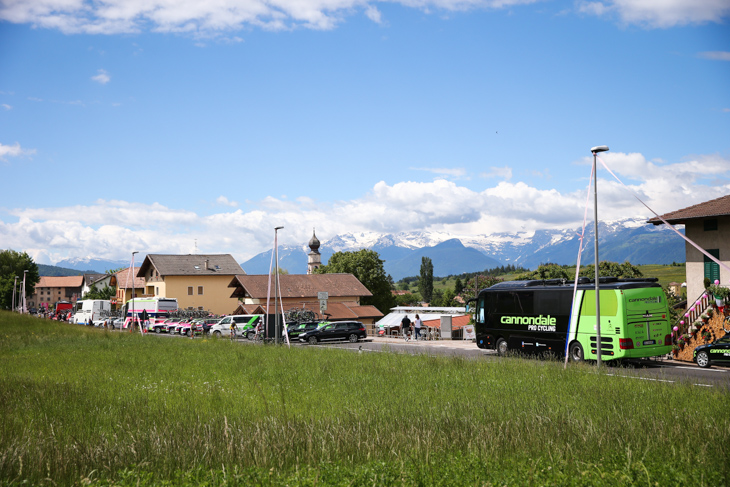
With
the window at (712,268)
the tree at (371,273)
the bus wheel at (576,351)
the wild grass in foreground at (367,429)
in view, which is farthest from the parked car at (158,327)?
the window at (712,268)

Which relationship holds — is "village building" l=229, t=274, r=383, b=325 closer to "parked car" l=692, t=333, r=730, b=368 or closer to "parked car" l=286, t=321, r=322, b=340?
"parked car" l=286, t=321, r=322, b=340

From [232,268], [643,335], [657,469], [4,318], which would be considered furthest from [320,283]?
[657,469]

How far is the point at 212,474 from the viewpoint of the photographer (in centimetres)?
659

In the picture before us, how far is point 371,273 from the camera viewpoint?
9938 cm

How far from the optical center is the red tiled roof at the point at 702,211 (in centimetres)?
2903

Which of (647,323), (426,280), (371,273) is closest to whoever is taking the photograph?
(647,323)

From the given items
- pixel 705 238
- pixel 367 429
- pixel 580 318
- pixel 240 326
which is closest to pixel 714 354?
pixel 580 318

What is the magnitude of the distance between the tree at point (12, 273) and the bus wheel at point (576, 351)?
381 ft

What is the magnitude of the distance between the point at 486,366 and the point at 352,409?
6.98 metres

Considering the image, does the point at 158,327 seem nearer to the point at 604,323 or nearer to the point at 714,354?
the point at 604,323

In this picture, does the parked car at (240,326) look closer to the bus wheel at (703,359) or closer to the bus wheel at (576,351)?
the bus wheel at (576,351)

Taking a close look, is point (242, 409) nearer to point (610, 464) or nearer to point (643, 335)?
point (610, 464)

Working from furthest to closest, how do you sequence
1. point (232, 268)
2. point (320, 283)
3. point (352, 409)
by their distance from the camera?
point (232, 268) → point (320, 283) → point (352, 409)

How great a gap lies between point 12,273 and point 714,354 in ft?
417
